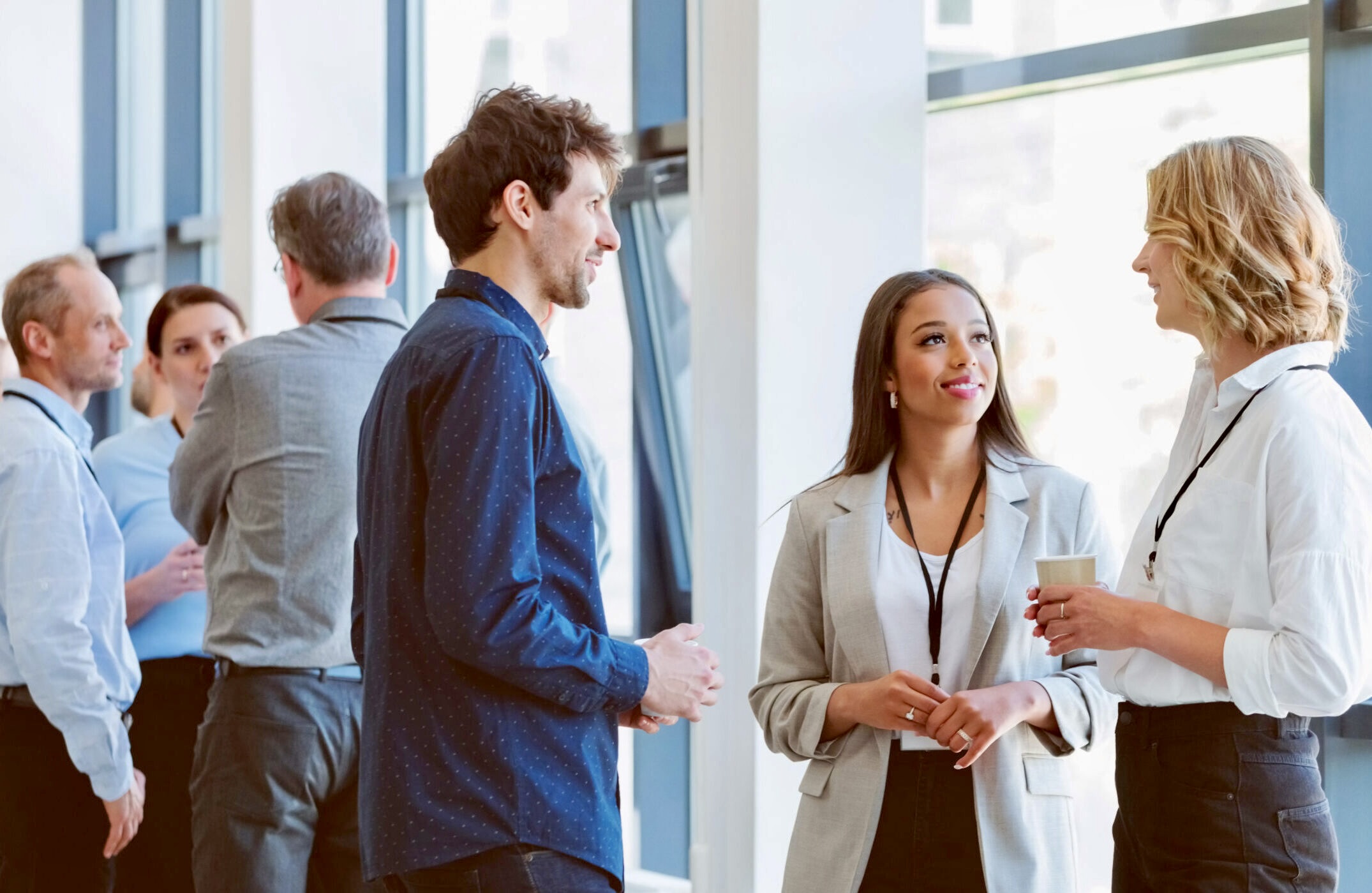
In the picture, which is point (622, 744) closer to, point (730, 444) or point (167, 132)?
point (730, 444)

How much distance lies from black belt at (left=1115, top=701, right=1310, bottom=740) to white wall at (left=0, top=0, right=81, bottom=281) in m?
6.10

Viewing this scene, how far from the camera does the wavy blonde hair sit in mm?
1846

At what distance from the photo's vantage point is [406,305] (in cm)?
536

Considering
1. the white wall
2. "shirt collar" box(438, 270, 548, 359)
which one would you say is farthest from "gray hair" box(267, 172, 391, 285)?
the white wall

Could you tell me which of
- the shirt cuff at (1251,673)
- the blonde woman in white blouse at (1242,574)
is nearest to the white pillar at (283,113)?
→ the blonde woman in white blouse at (1242,574)

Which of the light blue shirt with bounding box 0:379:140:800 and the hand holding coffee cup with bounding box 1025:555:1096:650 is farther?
the light blue shirt with bounding box 0:379:140:800

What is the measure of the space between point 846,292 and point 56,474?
1.89 metres

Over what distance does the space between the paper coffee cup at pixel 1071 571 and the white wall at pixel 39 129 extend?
5.96 metres

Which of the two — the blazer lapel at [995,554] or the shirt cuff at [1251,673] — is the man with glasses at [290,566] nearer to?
the blazer lapel at [995,554]

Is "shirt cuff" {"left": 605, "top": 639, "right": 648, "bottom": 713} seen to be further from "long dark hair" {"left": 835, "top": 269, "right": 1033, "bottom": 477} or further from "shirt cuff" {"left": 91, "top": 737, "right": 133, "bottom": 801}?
"shirt cuff" {"left": 91, "top": 737, "right": 133, "bottom": 801}

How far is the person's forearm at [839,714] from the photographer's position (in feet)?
7.11

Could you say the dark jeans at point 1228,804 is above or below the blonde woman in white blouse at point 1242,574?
below

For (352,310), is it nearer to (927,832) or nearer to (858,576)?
(858,576)

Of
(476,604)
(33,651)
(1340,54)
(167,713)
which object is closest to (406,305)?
(167,713)
